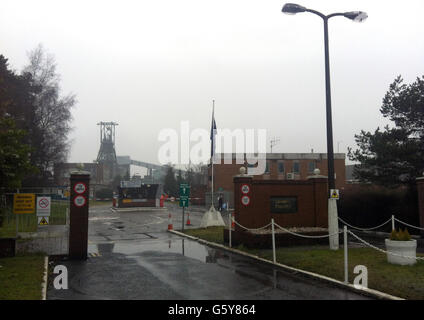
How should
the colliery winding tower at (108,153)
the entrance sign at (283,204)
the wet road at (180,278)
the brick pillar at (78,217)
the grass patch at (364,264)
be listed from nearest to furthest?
the wet road at (180,278)
the grass patch at (364,264)
the brick pillar at (78,217)
the entrance sign at (283,204)
the colliery winding tower at (108,153)

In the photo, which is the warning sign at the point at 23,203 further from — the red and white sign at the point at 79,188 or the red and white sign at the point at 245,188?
the red and white sign at the point at 245,188

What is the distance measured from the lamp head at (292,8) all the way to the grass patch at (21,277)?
10337 millimetres

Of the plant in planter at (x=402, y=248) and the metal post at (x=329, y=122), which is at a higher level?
the metal post at (x=329, y=122)

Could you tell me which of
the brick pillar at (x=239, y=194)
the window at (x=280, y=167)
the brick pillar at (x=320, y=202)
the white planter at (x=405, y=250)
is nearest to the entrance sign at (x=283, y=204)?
the brick pillar at (x=320, y=202)

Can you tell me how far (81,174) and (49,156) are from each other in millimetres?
28431

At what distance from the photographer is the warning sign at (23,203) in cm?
1364

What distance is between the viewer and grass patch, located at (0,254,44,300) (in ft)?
23.9

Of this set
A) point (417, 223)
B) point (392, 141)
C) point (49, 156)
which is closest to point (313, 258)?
point (417, 223)

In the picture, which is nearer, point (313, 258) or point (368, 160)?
point (313, 258)

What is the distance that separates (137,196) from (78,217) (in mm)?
34042

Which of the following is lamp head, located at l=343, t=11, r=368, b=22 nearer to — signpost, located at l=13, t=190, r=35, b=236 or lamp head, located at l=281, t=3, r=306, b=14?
lamp head, located at l=281, t=3, r=306, b=14

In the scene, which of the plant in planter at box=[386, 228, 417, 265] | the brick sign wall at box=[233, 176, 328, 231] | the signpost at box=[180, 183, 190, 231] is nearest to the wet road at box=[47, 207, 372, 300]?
the brick sign wall at box=[233, 176, 328, 231]

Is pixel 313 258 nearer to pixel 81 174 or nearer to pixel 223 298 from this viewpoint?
pixel 223 298
